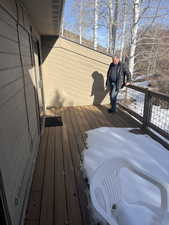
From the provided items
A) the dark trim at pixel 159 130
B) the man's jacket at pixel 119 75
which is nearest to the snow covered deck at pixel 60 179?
the dark trim at pixel 159 130

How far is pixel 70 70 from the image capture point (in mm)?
5293

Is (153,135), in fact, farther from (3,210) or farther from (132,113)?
(3,210)

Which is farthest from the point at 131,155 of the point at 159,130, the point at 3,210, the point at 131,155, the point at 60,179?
the point at 3,210

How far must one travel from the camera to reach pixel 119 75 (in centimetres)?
448

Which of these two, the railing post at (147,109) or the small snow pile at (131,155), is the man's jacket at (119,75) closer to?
the railing post at (147,109)

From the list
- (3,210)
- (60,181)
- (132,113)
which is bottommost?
(60,181)

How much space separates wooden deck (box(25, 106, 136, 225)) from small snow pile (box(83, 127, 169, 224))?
211mm

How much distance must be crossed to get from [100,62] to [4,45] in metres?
4.23

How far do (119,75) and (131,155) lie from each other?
255cm

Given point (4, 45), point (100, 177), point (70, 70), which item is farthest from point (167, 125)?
point (70, 70)

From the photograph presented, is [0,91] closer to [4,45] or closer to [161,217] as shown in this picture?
[4,45]

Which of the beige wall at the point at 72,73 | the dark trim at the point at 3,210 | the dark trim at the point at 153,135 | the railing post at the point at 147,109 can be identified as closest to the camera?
the dark trim at the point at 3,210

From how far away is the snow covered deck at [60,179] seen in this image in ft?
5.17

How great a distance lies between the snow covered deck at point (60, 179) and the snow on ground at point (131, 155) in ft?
0.65
